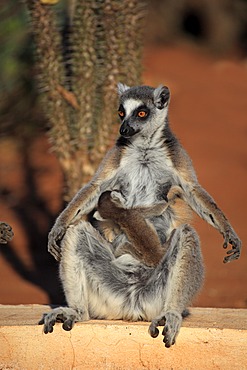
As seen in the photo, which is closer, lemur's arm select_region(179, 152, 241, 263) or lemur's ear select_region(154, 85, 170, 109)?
lemur's arm select_region(179, 152, 241, 263)

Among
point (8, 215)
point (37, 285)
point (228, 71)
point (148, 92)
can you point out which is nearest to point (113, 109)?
point (148, 92)

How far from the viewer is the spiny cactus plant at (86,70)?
662cm

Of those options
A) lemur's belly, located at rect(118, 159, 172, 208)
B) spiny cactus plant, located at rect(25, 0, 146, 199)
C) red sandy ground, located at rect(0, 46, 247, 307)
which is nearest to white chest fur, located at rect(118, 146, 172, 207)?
lemur's belly, located at rect(118, 159, 172, 208)

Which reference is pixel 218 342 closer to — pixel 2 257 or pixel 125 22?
pixel 125 22

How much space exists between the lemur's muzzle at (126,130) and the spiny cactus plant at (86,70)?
1795 millimetres

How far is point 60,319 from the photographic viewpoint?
4746mm

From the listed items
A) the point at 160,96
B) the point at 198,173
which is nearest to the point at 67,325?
the point at 160,96

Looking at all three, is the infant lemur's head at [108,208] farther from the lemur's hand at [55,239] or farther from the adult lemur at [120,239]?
the lemur's hand at [55,239]

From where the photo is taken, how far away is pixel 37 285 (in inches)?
314

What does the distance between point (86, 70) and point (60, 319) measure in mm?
2685

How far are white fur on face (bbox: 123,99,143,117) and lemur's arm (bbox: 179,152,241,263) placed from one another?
50 cm

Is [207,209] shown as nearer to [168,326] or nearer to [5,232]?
[168,326]

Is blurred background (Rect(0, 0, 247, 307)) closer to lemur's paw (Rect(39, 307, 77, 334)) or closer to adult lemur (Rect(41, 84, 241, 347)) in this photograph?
adult lemur (Rect(41, 84, 241, 347))

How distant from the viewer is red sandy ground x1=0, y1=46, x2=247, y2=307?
26.5 feet
